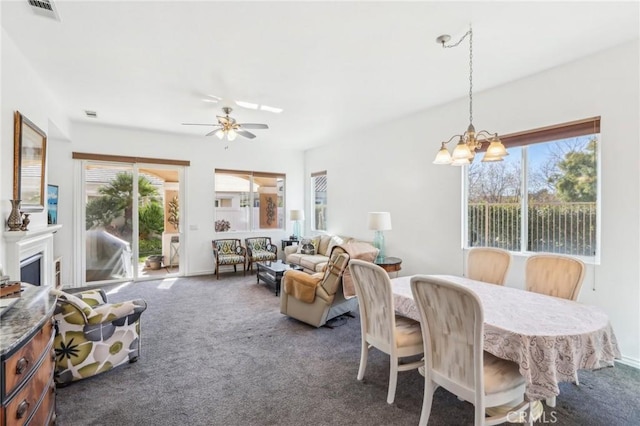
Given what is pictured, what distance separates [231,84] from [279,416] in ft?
11.3

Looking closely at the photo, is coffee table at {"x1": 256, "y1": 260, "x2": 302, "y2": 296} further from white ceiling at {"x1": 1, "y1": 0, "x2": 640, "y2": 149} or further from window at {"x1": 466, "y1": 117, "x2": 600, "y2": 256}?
window at {"x1": 466, "y1": 117, "x2": 600, "y2": 256}

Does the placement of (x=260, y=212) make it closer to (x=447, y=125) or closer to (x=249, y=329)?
(x=249, y=329)

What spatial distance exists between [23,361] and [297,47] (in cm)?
289

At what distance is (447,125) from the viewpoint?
4.33 meters

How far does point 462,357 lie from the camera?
176cm

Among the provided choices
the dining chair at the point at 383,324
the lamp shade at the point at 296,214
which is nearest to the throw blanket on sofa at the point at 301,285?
the dining chair at the point at 383,324

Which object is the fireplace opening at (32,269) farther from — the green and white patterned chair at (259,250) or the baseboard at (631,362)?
the baseboard at (631,362)

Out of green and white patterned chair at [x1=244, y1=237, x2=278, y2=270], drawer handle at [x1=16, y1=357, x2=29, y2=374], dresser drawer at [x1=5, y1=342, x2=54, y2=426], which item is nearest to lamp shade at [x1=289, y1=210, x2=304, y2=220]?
green and white patterned chair at [x1=244, y1=237, x2=278, y2=270]

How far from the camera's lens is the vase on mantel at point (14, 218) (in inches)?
105

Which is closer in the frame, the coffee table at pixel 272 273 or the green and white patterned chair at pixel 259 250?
the coffee table at pixel 272 273

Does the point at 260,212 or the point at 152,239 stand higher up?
the point at 260,212

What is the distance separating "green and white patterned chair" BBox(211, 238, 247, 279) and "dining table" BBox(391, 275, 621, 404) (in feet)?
17.1

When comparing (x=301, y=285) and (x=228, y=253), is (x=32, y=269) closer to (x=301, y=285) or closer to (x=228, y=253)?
(x=301, y=285)

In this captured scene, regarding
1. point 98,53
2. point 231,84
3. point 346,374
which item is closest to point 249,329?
point 346,374
